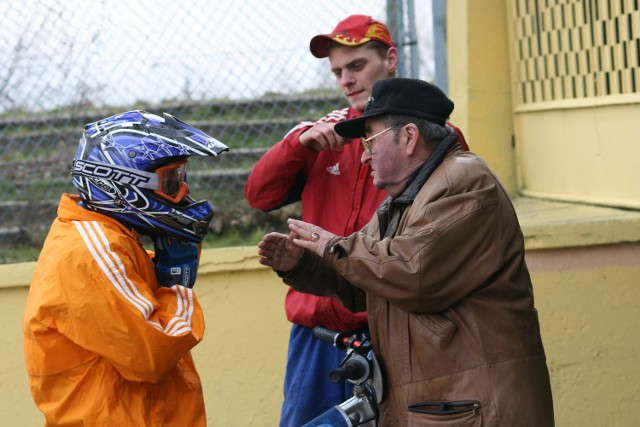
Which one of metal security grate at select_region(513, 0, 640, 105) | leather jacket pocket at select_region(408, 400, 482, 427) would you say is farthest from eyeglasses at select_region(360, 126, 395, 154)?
metal security grate at select_region(513, 0, 640, 105)

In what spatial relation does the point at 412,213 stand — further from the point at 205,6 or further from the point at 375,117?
the point at 205,6

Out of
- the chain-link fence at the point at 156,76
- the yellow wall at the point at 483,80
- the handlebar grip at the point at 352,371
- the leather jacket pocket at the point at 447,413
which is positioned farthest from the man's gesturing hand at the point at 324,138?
the yellow wall at the point at 483,80

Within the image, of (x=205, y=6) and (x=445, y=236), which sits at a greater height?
(x=205, y=6)

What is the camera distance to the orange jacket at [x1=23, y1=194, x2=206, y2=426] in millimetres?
3152

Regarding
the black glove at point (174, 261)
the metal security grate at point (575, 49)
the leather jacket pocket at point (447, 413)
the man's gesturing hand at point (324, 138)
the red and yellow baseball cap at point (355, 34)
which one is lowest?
the leather jacket pocket at point (447, 413)

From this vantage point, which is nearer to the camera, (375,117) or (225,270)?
(375,117)

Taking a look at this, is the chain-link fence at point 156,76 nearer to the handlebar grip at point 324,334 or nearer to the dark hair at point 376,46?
the dark hair at point 376,46

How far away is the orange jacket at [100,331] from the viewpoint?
10.3ft

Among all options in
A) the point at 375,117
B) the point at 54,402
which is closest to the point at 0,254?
the point at 54,402

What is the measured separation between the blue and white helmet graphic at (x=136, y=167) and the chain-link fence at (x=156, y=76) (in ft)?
9.49

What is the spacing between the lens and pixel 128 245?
11.0 feet

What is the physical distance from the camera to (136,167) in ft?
11.3

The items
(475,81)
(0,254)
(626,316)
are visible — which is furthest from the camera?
(475,81)

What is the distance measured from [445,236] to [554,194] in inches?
143
